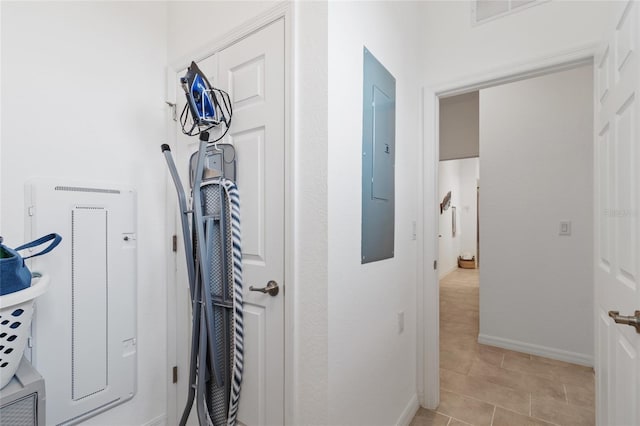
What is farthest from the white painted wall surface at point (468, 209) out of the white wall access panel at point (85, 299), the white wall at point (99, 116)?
the white wall access panel at point (85, 299)

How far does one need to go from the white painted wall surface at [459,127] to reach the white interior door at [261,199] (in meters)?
3.35

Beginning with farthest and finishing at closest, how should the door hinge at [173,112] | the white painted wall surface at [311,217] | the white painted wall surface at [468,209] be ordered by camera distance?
the white painted wall surface at [468,209], the door hinge at [173,112], the white painted wall surface at [311,217]

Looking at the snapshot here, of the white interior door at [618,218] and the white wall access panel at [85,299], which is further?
the white wall access panel at [85,299]

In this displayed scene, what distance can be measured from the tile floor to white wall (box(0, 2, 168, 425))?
1.72 metres

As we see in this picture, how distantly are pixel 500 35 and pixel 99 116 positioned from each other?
2.25m

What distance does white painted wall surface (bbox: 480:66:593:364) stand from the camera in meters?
2.52

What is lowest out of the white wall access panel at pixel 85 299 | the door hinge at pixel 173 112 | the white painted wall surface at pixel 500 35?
the white wall access panel at pixel 85 299

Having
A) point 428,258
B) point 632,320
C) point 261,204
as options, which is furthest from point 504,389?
point 261,204

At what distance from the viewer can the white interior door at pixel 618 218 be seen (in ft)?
3.18

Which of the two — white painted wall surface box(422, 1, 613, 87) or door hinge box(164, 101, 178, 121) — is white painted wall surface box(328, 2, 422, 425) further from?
door hinge box(164, 101, 178, 121)

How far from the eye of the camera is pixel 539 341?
2688mm

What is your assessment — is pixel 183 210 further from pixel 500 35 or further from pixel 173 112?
pixel 500 35

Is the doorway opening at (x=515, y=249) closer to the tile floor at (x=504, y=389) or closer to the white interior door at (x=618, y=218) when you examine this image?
the tile floor at (x=504, y=389)

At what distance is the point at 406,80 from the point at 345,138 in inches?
34.7
